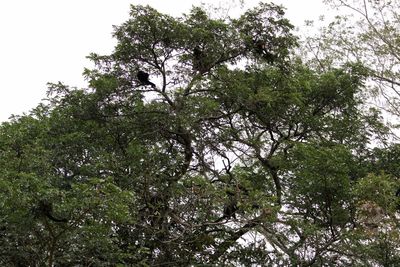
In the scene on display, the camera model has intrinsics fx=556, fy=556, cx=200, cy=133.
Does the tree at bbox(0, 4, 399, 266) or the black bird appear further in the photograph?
the black bird

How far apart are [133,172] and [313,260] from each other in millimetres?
2183

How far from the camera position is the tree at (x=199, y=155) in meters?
5.64

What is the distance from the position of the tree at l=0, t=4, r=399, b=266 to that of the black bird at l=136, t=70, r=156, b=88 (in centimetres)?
7

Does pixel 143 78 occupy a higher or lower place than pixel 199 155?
higher

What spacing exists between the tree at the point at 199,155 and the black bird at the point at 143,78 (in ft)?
0.22

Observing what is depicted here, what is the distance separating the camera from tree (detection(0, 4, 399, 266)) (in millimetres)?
5641

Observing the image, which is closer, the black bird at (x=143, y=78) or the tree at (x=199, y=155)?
the tree at (x=199, y=155)

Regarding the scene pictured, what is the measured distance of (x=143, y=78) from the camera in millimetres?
6762

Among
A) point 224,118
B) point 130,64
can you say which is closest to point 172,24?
point 130,64

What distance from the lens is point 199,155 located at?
7.06 meters

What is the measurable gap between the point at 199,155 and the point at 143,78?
47.4 inches

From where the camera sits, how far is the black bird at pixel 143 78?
22.0ft

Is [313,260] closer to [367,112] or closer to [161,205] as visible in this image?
[161,205]

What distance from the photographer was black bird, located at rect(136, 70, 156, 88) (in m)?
6.72
